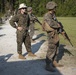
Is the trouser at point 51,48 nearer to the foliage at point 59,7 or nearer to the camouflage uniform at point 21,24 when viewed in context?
the camouflage uniform at point 21,24

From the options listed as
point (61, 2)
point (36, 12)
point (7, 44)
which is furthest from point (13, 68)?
point (61, 2)

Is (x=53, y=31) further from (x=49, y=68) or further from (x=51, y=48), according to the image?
(x=49, y=68)

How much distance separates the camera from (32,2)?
53375mm

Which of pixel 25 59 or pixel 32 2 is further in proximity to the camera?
pixel 32 2

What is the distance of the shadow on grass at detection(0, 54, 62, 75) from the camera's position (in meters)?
7.32

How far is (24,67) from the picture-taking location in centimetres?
788

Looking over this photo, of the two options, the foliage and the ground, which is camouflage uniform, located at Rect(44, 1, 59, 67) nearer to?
the ground

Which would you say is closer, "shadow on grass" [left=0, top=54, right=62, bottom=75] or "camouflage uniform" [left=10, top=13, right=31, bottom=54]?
"shadow on grass" [left=0, top=54, right=62, bottom=75]

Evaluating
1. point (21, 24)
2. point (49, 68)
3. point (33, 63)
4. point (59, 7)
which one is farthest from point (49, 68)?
point (59, 7)

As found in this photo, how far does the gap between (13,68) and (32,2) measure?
46.3 metres

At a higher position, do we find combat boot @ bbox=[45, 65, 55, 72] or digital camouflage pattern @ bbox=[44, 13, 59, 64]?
digital camouflage pattern @ bbox=[44, 13, 59, 64]

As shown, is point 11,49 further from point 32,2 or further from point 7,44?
point 32,2

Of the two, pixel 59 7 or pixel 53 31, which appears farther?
pixel 59 7

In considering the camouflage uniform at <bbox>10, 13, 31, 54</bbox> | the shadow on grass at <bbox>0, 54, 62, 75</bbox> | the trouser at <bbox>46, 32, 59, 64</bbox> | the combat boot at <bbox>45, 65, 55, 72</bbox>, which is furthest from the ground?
the camouflage uniform at <bbox>10, 13, 31, 54</bbox>
